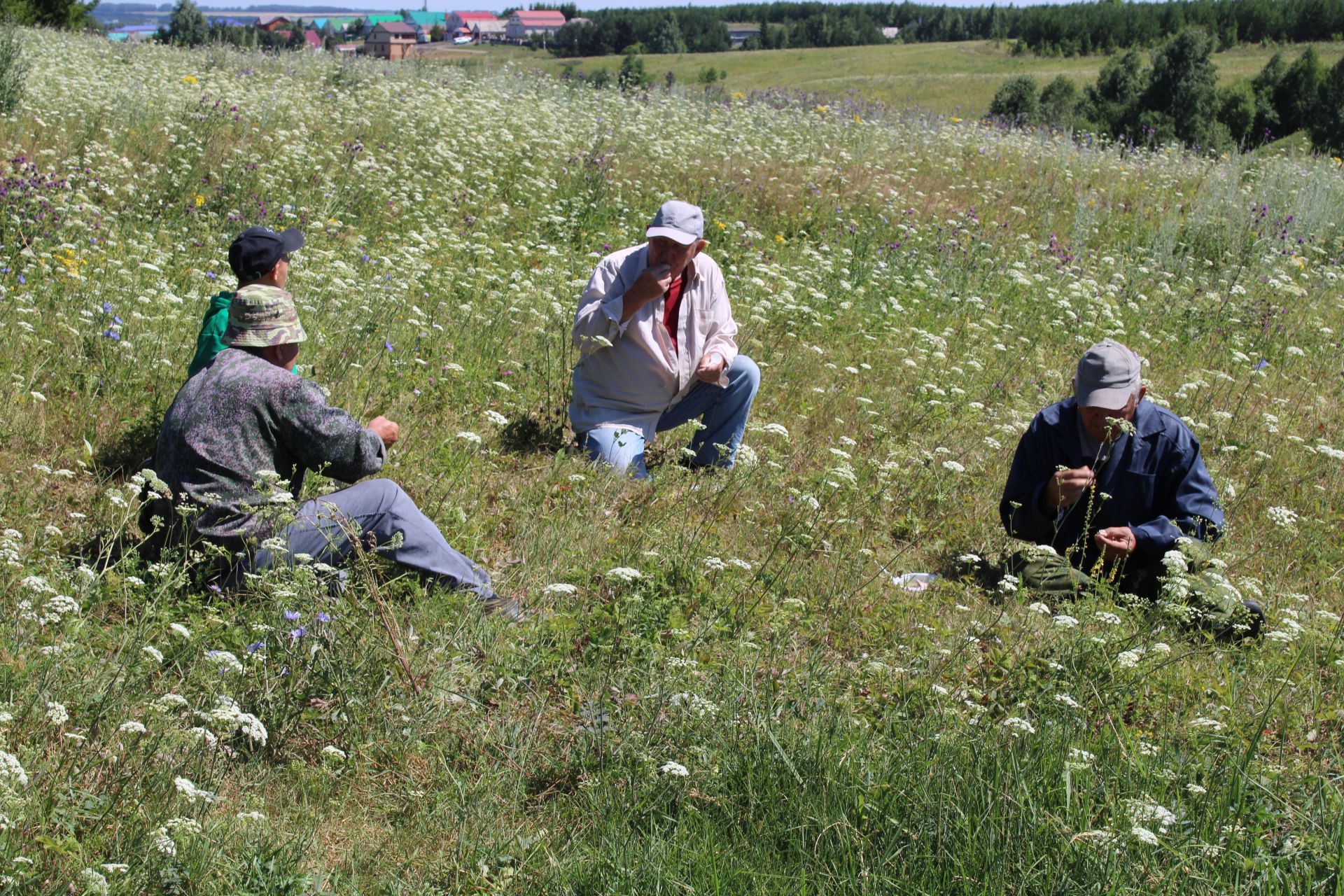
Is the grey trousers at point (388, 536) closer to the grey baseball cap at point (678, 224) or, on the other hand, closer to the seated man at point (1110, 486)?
the grey baseball cap at point (678, 224)

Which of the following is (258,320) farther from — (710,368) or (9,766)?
(710,368)

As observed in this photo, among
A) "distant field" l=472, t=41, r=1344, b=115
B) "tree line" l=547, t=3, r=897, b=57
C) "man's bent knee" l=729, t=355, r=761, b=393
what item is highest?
"tree line" l=547, t=3, r=897, b=57

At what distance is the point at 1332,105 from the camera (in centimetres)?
2833

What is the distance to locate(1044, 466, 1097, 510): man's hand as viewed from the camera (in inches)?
168

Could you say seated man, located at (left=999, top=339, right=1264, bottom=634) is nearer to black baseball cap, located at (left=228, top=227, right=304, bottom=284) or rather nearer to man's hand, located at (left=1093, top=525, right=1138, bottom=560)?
man's hand, located at (left=1093, top=525, right=1138, bottom=560)

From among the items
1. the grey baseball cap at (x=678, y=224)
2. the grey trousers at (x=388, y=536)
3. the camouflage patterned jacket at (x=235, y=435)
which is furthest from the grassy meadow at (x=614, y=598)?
the grey baseball cap at (x=678, y=224)

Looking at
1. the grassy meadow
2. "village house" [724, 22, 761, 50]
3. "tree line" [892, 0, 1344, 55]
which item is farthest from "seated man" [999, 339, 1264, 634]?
"village house" [724, 22, 761, 50]

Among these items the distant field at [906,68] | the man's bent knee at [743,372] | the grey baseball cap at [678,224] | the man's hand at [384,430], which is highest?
the distant field at [906,68]

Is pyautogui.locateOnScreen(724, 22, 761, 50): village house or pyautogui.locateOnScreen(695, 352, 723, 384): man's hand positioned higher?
pyautogui.locateOnScreen(724, 22, 761, 50): village house

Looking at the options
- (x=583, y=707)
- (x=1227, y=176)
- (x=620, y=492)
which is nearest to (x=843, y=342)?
(x=620, y=492)

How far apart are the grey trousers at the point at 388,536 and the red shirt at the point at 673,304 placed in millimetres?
1920

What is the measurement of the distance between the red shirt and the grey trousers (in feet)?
6.30

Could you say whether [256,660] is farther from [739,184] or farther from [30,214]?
[739,184]

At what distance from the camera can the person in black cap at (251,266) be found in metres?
4.12
